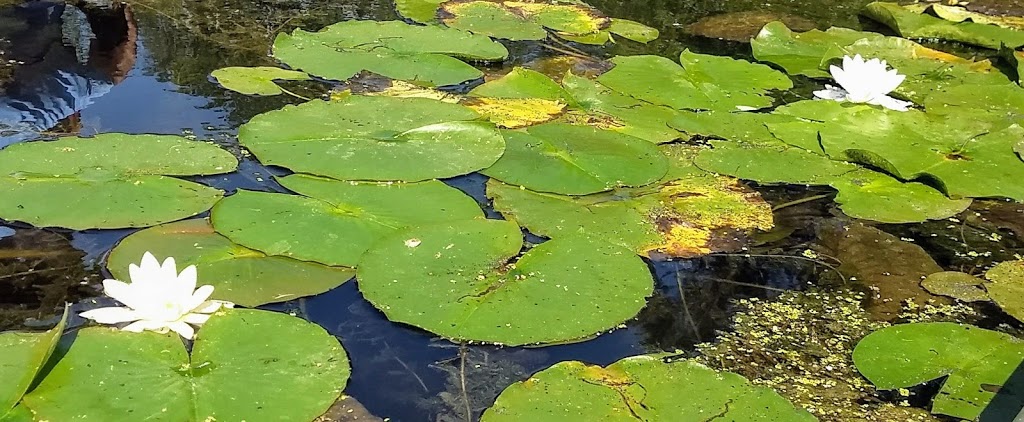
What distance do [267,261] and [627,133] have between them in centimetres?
127

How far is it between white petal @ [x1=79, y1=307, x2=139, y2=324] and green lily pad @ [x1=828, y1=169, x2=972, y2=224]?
1.70 m

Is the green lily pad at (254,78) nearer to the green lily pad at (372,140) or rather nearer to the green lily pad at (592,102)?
the green lily pad at (372,140)

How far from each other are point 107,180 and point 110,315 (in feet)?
1.94

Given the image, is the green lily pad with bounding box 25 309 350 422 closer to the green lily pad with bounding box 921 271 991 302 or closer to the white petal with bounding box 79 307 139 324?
the white petal with bounding box 79 307 139 324

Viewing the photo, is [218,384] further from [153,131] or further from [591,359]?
[153,131]

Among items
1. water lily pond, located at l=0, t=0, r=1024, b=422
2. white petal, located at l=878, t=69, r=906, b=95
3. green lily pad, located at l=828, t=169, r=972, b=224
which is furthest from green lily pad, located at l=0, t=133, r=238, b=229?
white petal, located at l=878, t=69, r=906, b=95

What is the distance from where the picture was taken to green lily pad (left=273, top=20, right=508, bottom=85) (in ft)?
9.64

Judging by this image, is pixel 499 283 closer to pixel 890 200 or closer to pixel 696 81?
pixel 890 200

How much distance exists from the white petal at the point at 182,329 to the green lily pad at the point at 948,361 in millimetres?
1217

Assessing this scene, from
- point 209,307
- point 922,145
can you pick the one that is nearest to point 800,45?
point 922,145

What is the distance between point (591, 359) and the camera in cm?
154

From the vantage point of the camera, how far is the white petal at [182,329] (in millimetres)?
1449

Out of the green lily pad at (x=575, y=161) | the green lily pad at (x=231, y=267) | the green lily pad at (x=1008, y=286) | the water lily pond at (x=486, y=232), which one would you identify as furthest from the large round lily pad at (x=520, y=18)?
the green lily pad at (x=1008, y=286)

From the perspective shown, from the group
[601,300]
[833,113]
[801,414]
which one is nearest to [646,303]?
[601,300]
